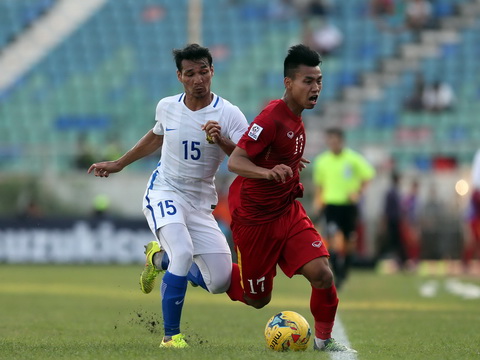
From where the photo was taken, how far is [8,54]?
→ 2889cm

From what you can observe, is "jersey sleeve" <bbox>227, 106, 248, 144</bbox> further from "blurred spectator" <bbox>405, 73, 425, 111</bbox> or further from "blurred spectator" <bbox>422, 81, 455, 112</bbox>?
"blurred spectator" <bbox>422, 81, 455, 112</bbox>

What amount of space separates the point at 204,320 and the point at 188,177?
288 cm

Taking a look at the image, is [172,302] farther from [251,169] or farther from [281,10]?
[281,10]

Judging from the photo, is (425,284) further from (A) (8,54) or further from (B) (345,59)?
(A) (8,54)

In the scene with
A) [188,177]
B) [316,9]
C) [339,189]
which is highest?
[316,9]

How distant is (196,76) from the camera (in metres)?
7.61

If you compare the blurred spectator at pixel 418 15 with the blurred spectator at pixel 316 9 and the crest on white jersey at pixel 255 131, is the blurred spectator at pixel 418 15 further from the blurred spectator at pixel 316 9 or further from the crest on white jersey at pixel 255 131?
the crest on white jersey at pixel 255 131

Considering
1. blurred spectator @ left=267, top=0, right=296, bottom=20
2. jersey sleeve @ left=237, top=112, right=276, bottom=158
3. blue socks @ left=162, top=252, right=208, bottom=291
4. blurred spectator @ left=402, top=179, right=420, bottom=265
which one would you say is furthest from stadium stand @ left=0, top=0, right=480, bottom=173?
jersey sleeve @ left=237, top=112, right=276, bottom=158

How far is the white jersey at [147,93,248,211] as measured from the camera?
25.2 feet

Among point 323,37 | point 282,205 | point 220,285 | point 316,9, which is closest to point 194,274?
point 220,285

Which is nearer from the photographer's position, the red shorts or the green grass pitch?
the green grass pitch

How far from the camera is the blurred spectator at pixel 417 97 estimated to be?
85.3 feet

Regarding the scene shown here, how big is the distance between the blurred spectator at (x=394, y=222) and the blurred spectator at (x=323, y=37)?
7232mm

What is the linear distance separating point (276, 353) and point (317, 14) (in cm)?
2267
